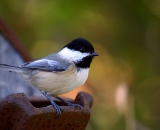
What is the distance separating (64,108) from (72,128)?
0.08 m

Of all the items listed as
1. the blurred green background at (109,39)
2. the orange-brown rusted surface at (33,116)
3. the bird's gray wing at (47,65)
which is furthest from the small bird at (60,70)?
the blurred green background at (109,39)

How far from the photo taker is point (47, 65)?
141 centimetres

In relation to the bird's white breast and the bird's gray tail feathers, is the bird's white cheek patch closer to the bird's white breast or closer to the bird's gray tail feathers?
the bird's white breast

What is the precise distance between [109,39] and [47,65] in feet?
3.89

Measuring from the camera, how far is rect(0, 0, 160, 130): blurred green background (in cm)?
237

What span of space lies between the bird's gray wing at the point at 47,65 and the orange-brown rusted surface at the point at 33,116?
0.33 meters

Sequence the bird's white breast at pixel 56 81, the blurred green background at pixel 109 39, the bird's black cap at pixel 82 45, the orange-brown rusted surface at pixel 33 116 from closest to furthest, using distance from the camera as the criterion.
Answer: the orange-brown rusted surface at pixel 33 116, the bird's white breast at pixel 56 81, the bird's black cap at pixel 82 45, the blurred green background at pixel 109 39

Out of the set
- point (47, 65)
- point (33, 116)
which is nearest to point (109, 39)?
point (47, 65)

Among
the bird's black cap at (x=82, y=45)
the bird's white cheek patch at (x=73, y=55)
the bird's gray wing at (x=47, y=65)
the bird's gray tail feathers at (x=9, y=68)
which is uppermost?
the bird's black cap at (x=82, y=45)

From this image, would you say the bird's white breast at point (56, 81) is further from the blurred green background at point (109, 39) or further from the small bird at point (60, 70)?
the blurred green background at point (109, 39)

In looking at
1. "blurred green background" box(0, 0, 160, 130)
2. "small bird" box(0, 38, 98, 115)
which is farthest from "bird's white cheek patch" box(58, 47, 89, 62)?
"blurred green background" box(0, 0, 160, 130)

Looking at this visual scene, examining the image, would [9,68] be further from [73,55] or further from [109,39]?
[109,39]

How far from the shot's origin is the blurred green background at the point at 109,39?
93.4 inches

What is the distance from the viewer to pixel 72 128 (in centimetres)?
110
